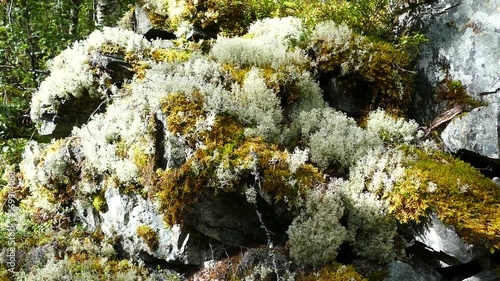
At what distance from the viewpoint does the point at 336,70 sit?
6.36 meters

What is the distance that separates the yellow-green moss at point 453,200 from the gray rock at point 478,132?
49 centimetres

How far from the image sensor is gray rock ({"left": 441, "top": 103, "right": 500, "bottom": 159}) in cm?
498

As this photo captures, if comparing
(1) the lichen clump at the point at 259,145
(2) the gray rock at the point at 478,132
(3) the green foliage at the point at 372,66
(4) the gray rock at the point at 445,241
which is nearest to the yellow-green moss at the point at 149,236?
(1) the lichen clump at the point at 259,145

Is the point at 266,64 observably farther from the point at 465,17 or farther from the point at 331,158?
the point at 465,17

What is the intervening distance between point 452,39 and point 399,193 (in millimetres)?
3166

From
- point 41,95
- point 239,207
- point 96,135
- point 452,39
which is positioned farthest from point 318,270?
point 41,95

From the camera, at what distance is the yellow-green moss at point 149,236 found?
5.27 metres

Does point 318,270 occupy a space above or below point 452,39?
below

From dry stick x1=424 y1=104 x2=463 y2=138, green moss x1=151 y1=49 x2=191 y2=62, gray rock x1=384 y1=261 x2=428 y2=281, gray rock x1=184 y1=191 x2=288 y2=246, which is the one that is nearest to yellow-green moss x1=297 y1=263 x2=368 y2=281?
gray rock x1=384 y1=261 x2=428 y2=281

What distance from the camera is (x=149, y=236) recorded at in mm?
5285

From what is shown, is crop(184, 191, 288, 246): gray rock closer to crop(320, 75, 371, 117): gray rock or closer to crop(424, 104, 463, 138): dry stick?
crop(320, 75, 371, 117): gray rock

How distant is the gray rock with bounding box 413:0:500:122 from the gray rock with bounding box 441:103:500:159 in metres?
0.54

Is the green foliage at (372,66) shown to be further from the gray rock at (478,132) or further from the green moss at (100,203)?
the green moss at (100,203)

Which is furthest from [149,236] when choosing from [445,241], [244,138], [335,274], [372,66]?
[372,66]
